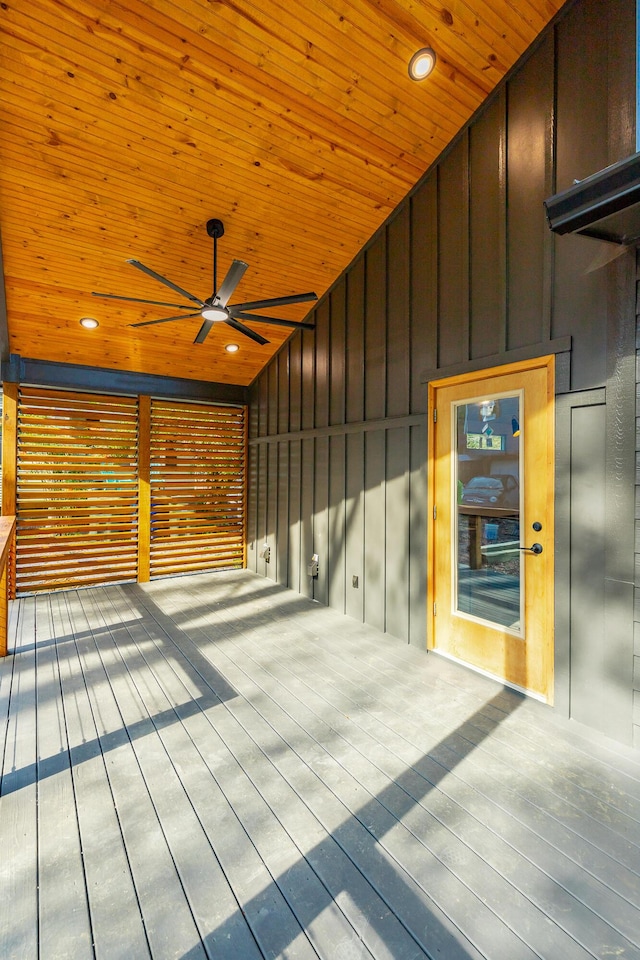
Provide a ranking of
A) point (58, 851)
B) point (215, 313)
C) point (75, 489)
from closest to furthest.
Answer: point (58, 851) < point (215, 313) < point (75, 489)

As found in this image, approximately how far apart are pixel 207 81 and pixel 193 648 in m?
4.00

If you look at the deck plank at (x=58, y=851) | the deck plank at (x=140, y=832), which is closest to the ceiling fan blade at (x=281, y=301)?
the deck plank at (x=140, y=832)

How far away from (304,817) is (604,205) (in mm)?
2912

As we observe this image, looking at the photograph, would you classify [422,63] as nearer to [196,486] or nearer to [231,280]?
[231,280]

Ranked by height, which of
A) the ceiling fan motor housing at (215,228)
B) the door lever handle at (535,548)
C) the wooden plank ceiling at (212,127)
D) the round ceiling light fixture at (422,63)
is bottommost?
the door lever handle at (535,548)

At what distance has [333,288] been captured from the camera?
16.0 ft

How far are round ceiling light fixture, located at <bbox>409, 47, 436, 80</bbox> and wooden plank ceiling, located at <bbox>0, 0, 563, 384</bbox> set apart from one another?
54 millimetres

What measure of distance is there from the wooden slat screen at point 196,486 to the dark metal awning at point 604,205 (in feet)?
16.9

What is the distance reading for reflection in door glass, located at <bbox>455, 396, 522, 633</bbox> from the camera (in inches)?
120

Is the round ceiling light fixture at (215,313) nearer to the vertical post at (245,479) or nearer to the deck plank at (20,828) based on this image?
the deck plank at (20,828)

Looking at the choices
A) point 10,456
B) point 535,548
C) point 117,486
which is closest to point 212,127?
point 535,548

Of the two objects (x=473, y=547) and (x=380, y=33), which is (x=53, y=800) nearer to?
(x=473, y=547)

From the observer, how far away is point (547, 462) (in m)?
2.83

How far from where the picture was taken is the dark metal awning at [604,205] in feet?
6.19
